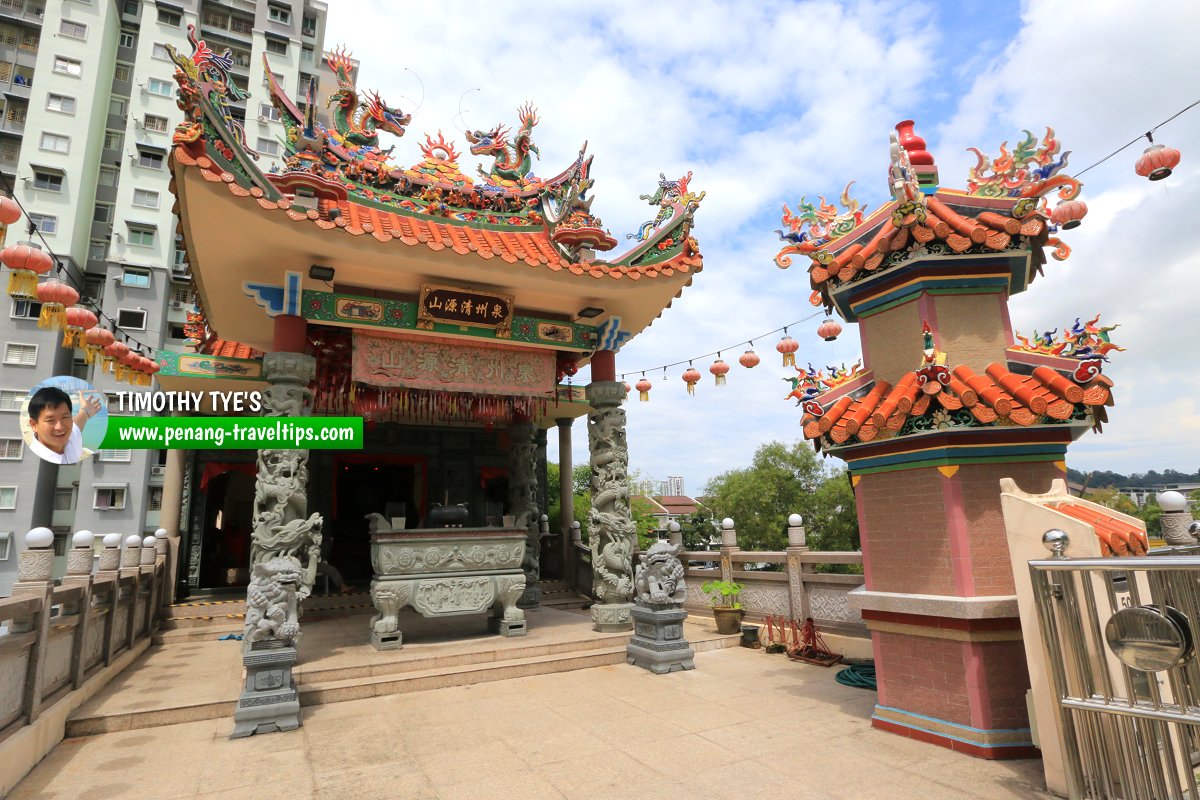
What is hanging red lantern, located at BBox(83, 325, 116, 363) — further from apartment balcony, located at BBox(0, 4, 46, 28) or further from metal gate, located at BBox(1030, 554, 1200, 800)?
apartment balcony, located at BBox(0, 4, 46, 28)

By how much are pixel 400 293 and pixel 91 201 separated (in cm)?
2967

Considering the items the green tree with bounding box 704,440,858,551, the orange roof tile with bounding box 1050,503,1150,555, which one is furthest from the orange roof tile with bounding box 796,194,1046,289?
the green tree with bounding box 704,440,858,551

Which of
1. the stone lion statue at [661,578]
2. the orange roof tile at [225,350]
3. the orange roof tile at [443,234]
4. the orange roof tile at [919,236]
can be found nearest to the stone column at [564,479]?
the stone lion statue at [661,578]

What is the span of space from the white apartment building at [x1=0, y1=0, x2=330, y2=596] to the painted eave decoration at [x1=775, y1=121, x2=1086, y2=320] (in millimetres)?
27581

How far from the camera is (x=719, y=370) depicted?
11.5 meters

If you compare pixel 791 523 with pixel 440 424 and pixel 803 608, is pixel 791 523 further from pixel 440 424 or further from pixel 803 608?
pixel 440 424

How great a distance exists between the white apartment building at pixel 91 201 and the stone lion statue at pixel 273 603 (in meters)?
24.3

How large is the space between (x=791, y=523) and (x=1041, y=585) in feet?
16.2

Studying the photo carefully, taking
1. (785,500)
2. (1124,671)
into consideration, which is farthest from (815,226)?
(785,500)

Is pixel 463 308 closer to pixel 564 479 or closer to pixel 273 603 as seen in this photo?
pixel 273 603

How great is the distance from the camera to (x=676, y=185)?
7812 millimetres

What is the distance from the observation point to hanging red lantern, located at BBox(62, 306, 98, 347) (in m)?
7.11

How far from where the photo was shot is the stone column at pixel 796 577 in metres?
7.70

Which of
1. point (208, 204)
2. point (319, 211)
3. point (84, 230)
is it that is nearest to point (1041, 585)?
point (319, 211)
